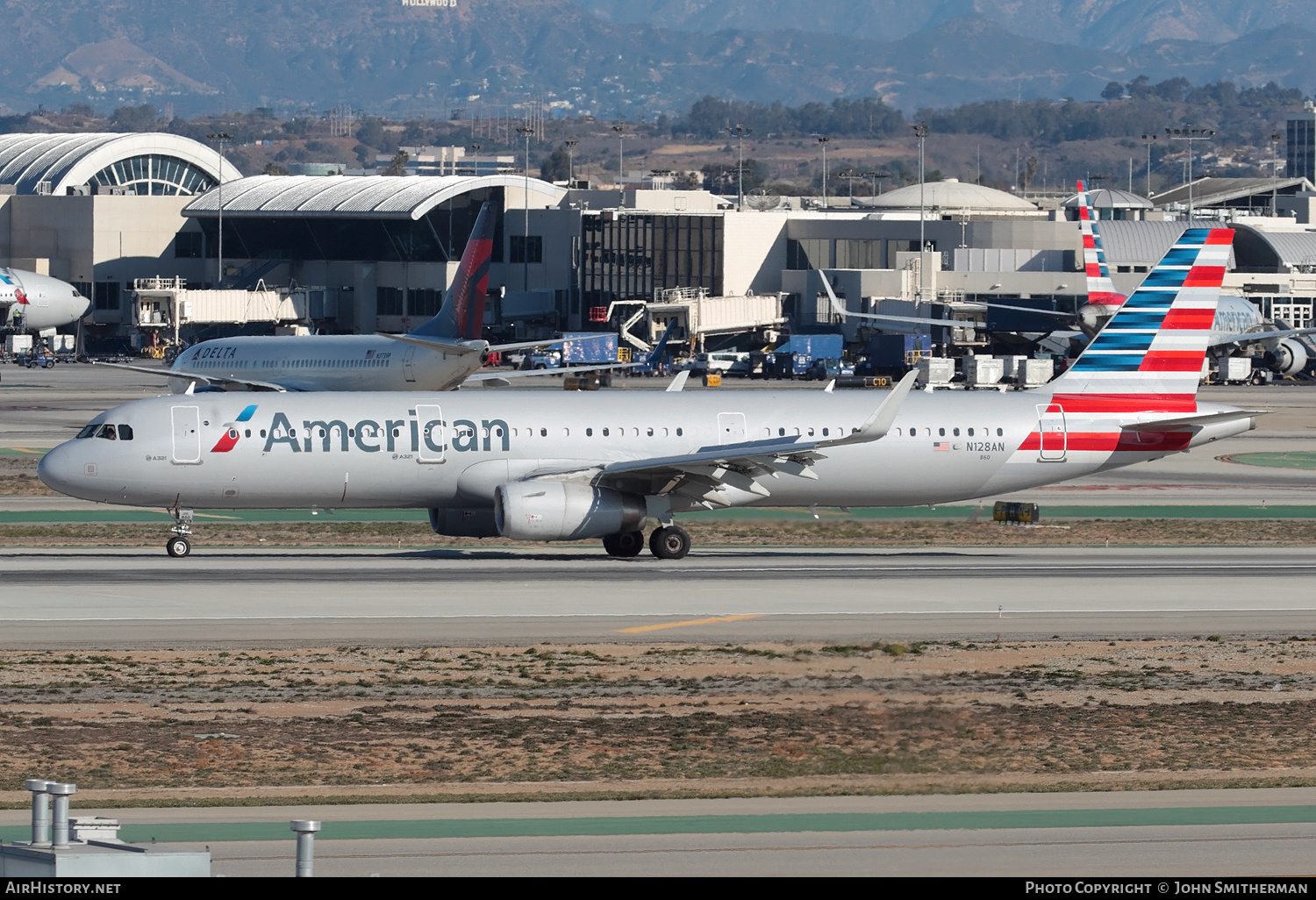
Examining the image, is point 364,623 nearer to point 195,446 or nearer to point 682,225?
point 195,446

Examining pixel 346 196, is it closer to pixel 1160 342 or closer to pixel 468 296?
pixel 468 296

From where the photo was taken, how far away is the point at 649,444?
44.9 m

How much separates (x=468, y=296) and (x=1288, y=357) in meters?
70.2

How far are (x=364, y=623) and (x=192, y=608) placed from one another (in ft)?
12.9

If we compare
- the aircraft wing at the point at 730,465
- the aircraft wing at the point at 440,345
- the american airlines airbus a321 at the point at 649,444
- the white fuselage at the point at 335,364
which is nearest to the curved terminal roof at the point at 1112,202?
the white fuselage at the point at 335,364

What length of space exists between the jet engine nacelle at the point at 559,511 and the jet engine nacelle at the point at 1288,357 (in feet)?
316

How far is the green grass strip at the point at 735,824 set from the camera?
1944cm

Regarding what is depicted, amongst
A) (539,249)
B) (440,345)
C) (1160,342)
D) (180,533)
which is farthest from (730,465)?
(539,249)

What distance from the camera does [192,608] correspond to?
116 feet

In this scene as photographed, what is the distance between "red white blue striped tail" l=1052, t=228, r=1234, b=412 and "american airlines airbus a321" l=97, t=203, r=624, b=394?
129 ft

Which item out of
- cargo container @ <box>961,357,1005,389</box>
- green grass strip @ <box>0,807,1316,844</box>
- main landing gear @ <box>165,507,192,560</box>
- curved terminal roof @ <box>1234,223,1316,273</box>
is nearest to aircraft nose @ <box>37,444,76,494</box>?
main landing gear @ <box>165,507,192,560</box>

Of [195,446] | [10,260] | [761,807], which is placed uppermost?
[10,260]

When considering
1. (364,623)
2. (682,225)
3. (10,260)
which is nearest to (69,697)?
(364,623)

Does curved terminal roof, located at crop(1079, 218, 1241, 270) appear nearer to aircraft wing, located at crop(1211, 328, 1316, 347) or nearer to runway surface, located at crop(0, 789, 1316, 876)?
aircraft wing, located at crop(1211, 328, 1316, 347)
